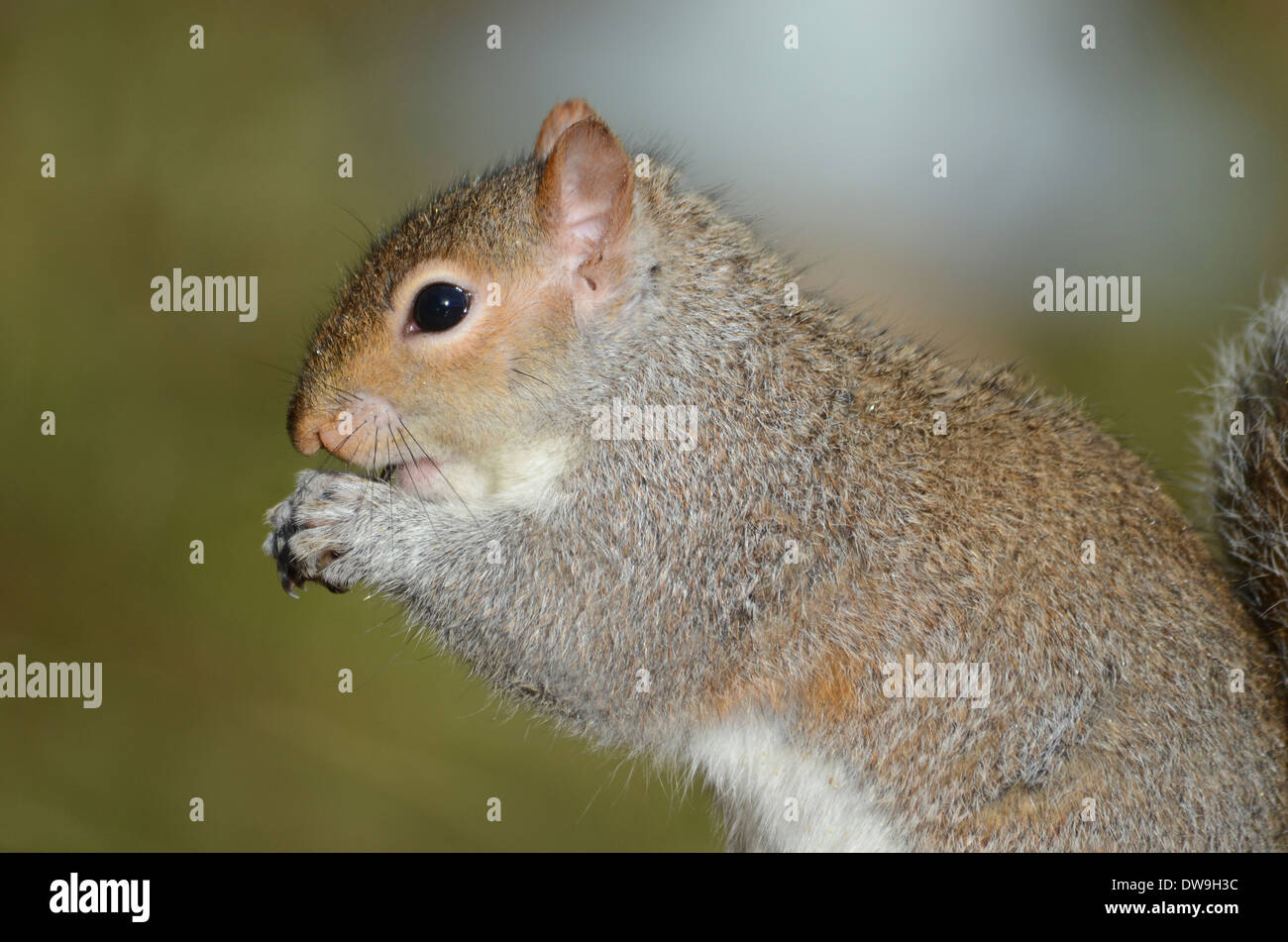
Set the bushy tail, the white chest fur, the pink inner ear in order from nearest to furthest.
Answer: the pink inner ear → the white chest fur → the bushy tail

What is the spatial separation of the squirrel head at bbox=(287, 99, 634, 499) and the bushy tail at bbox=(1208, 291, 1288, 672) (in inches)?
58.1

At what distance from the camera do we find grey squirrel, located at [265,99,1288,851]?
6.96 feet

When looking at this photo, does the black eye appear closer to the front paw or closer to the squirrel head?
the squirrel head

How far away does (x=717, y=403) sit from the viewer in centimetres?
226

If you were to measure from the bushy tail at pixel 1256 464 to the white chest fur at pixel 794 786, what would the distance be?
3.12ft

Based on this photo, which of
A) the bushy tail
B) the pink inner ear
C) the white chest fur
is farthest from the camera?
the bushy tail

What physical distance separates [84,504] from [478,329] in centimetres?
340

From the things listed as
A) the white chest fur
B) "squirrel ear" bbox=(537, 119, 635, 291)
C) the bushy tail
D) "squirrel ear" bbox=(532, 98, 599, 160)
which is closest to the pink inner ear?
"squirrel ear" bbox=(537, 119, 635, 291)

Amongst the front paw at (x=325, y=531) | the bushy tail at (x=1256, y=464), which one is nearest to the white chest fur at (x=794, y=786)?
the front paw at (x=325, y=531)

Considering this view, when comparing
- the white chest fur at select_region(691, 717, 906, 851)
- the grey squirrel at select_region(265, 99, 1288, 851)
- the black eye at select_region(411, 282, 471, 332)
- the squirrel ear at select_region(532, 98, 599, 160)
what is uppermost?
the squirrel ear at select_region(532, 98, 599, 160)

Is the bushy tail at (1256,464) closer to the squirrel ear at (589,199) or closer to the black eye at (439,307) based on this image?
the squirrel ear at (589,199)

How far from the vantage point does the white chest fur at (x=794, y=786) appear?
223cm

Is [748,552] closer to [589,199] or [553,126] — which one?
[589,199]

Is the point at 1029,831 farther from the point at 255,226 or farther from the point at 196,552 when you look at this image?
the point at 255,226
